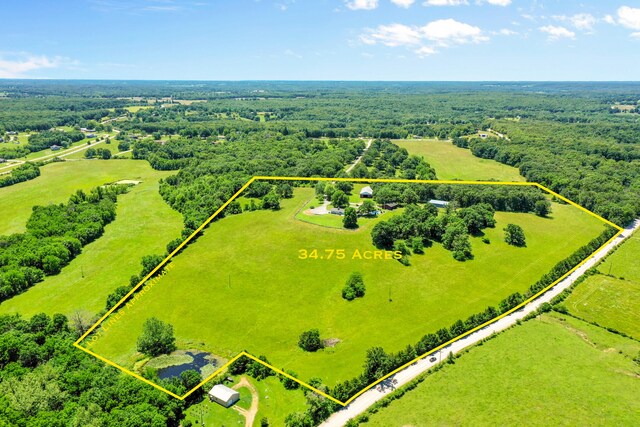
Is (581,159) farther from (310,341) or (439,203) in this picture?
(310,341)

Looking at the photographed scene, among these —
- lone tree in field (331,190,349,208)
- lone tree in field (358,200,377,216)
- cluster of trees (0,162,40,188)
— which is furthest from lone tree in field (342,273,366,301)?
cluster of trees (0,162,40,188)

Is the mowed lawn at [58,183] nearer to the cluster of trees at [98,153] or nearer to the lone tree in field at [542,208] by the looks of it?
the cluster of trees at [98,153]

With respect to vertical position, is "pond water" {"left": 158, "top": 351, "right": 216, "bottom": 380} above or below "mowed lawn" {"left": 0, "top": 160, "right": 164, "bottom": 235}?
below

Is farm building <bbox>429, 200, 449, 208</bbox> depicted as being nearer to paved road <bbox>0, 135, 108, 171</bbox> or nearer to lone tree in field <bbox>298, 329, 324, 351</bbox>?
lone tree in field <bbox>298, 329, 324, 351</bbox>

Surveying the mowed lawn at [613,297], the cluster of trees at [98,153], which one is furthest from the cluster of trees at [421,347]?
the cluster of trees at [98,153]

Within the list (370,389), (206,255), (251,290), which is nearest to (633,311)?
(370,389)
